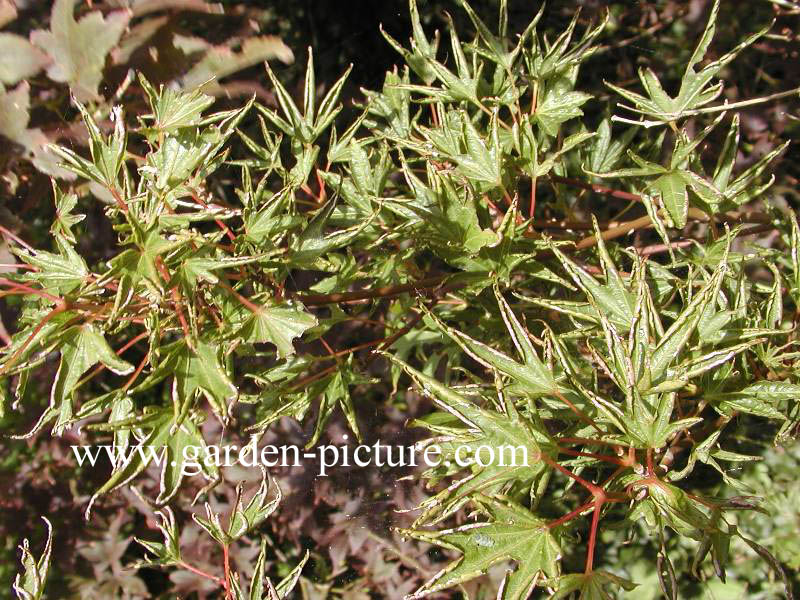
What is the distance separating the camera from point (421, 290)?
2.77 feet

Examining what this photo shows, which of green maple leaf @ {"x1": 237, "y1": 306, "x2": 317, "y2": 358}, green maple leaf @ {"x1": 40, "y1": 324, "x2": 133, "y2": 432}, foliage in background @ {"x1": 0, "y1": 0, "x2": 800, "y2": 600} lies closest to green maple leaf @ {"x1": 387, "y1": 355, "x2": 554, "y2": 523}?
foliage in background @ {"x1": 0, "y1": 0, "x2": 800, "y2": 600}

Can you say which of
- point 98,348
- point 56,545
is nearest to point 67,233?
point 98,348

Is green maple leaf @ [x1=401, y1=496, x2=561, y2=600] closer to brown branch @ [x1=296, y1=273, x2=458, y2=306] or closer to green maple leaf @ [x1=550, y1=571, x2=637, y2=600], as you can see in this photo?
green maple leaf @ [x1=550, y1=571, x2=637, y2=600]

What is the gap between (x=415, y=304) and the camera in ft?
2.94

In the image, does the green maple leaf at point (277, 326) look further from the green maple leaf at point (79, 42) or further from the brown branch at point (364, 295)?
the green maple leaf at point (79, 42)

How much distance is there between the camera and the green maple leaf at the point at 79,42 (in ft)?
2.98

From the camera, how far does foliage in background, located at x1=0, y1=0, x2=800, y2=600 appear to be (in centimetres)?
62

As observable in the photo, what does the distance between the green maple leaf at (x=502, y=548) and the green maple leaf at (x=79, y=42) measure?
0.71m

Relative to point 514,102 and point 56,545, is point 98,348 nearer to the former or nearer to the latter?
point 514,102

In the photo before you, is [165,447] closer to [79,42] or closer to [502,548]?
[502,548]

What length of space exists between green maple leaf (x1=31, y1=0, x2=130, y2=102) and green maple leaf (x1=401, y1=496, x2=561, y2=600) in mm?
706

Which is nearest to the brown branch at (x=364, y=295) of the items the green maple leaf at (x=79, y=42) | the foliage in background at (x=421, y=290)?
the foliage in background at (x=421, y=290)

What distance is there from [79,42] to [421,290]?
0.53 metres

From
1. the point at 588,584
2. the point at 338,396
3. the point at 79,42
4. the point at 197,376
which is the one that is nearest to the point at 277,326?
the point at 197,376
